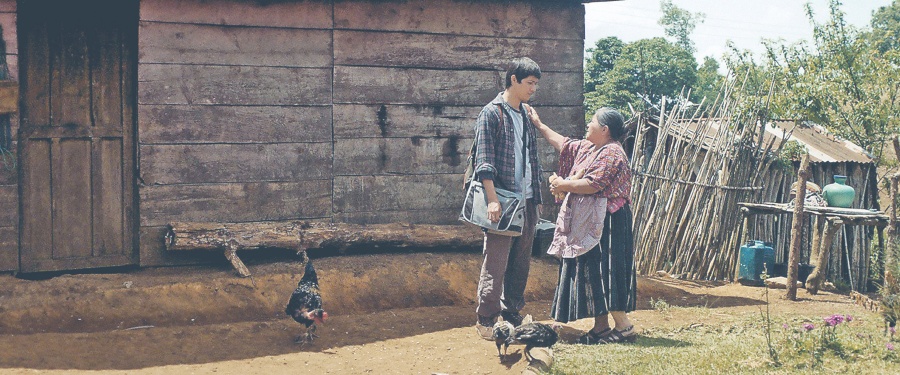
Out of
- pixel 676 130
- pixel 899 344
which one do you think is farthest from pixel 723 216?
pixel 899 344

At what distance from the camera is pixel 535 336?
4840 mm

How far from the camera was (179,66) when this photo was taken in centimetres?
647

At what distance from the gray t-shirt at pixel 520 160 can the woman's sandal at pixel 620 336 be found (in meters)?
1.07

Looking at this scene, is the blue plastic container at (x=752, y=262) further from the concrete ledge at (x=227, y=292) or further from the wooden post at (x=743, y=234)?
the concrete ledge at (x=227, y=292)

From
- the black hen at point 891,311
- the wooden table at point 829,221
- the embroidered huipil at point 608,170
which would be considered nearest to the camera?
the embroidered huipil at point 608,170

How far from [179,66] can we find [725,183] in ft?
18.9

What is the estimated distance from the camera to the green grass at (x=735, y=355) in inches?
189

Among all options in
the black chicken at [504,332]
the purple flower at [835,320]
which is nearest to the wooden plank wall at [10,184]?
the black chicken at [504,332]

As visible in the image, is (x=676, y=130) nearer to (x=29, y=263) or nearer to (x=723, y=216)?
(x=723, y=216)

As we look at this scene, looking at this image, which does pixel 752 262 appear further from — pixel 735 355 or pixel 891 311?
pixel 735 355

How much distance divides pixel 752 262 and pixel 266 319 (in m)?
5.35

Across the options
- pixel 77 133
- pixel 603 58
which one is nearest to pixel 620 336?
pixel 77 133

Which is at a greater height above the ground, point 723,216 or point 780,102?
point 780,102

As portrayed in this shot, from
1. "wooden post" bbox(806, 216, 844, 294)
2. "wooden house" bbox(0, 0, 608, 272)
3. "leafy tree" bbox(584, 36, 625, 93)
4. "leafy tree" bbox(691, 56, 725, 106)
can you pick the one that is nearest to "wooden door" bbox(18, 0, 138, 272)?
"wooden house" bbox(0, 0, 608, 272)
